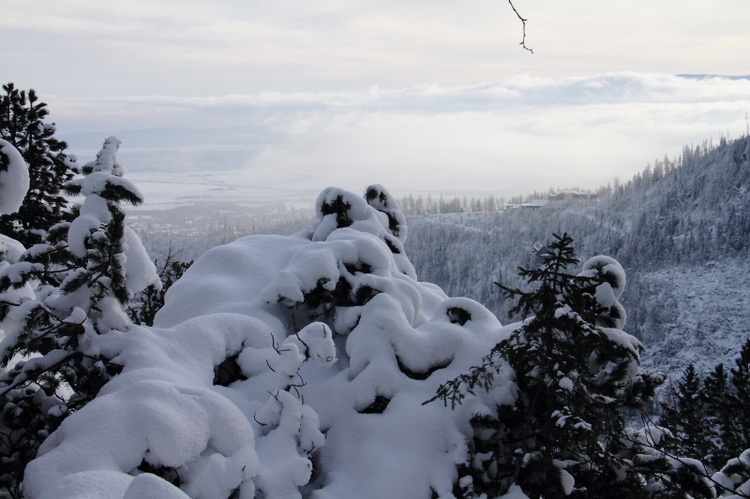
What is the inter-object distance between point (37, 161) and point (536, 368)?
15.0 metres

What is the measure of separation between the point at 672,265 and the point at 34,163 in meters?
180

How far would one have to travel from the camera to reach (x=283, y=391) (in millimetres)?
6684

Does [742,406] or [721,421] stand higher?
[742,406]

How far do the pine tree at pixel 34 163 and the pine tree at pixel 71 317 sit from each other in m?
9.34

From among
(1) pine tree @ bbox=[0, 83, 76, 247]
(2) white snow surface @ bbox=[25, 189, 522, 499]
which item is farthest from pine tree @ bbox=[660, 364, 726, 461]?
(1) pine tree @ bbox=[0, 83, 76, 247]

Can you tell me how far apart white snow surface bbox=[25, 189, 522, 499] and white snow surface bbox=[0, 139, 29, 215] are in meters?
1.93

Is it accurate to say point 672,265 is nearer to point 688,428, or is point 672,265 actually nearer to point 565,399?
point 688,428

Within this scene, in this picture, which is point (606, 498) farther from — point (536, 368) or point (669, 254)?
point (669, 254)

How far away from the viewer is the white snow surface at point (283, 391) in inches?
200

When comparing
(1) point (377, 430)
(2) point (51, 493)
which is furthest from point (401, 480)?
(2) point (51, 493)

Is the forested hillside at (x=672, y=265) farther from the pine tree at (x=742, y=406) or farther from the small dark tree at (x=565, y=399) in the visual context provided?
the small dark tree at (x=565, y=399)

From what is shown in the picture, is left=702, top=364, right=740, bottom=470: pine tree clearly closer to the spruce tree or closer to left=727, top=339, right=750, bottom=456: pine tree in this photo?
left=727, top=339, right=750, bottom=456: pine tree

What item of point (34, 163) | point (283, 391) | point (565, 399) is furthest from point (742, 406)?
point (34, 163)

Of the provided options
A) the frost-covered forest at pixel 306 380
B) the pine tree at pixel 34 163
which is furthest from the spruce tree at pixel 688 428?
the pine tree at pixel 34 163
